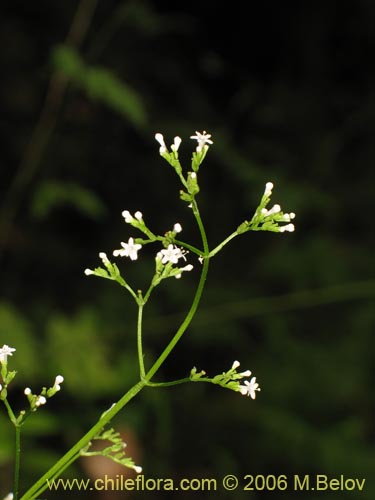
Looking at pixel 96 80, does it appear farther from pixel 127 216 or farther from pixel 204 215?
pixel 127 216

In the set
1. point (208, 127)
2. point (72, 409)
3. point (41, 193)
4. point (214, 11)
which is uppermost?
point (214, 11)

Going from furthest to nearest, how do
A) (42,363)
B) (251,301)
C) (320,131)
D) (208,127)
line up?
(320,131), (208,127), (251,301), (42,363)

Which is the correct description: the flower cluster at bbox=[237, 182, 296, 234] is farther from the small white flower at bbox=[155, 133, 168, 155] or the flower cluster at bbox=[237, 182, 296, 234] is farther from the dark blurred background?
the dark blurred background

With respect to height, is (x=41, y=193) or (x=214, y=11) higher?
(x=214, y=11)

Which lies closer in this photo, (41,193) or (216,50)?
(41,193)

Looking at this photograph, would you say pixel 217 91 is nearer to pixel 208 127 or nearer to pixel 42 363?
pixel 208 127

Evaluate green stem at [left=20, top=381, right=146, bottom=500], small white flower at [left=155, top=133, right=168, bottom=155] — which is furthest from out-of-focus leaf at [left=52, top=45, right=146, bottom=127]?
green stem at [left=20, top=381, right=146, bottom=500]

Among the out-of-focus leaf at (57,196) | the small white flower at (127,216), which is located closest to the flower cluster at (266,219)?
the small white flower at (127,216)

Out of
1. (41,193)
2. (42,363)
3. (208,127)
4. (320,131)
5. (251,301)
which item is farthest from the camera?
(320,131)

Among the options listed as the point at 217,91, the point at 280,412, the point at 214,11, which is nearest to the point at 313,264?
the point at 280,412
